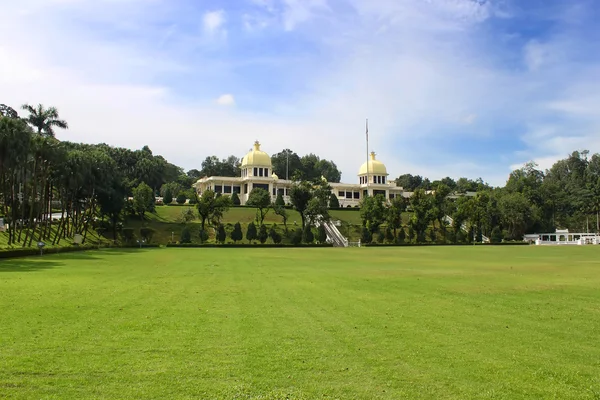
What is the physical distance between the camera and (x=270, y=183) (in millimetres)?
110875

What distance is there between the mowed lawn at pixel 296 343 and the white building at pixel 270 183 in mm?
90113

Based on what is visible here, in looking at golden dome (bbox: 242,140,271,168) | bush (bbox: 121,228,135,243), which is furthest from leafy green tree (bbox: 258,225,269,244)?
golden dome (bbox: 242,140,271,168)

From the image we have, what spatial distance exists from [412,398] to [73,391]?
14.4 feet

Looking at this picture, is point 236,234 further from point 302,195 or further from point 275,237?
point 302,195

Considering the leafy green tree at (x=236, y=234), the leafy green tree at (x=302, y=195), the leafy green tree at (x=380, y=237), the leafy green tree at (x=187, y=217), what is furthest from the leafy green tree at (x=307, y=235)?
the leafy green tree at (x=187, y=217)

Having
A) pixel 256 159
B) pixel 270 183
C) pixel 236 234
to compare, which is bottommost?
pixel 236 234

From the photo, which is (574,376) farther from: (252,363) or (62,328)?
(62,328)

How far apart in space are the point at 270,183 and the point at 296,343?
102m

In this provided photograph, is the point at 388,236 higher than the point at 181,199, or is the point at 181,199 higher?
the point at 181,199

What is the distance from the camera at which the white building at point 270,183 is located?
11069cm

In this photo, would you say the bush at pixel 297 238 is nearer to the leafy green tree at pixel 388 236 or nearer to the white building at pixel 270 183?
the leafy green tree at pixel 388 236

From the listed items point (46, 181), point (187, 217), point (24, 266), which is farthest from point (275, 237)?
point (24, 266)

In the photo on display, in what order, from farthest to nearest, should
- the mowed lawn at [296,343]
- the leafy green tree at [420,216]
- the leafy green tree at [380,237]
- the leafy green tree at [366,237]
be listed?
the leafy green tree at [420,216] < the leafy green tree at [380,237] < the leafy green tree at [366,237] < the mowed lawn at [296,343]

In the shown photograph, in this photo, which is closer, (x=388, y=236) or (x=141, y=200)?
(x=141, y=200)
